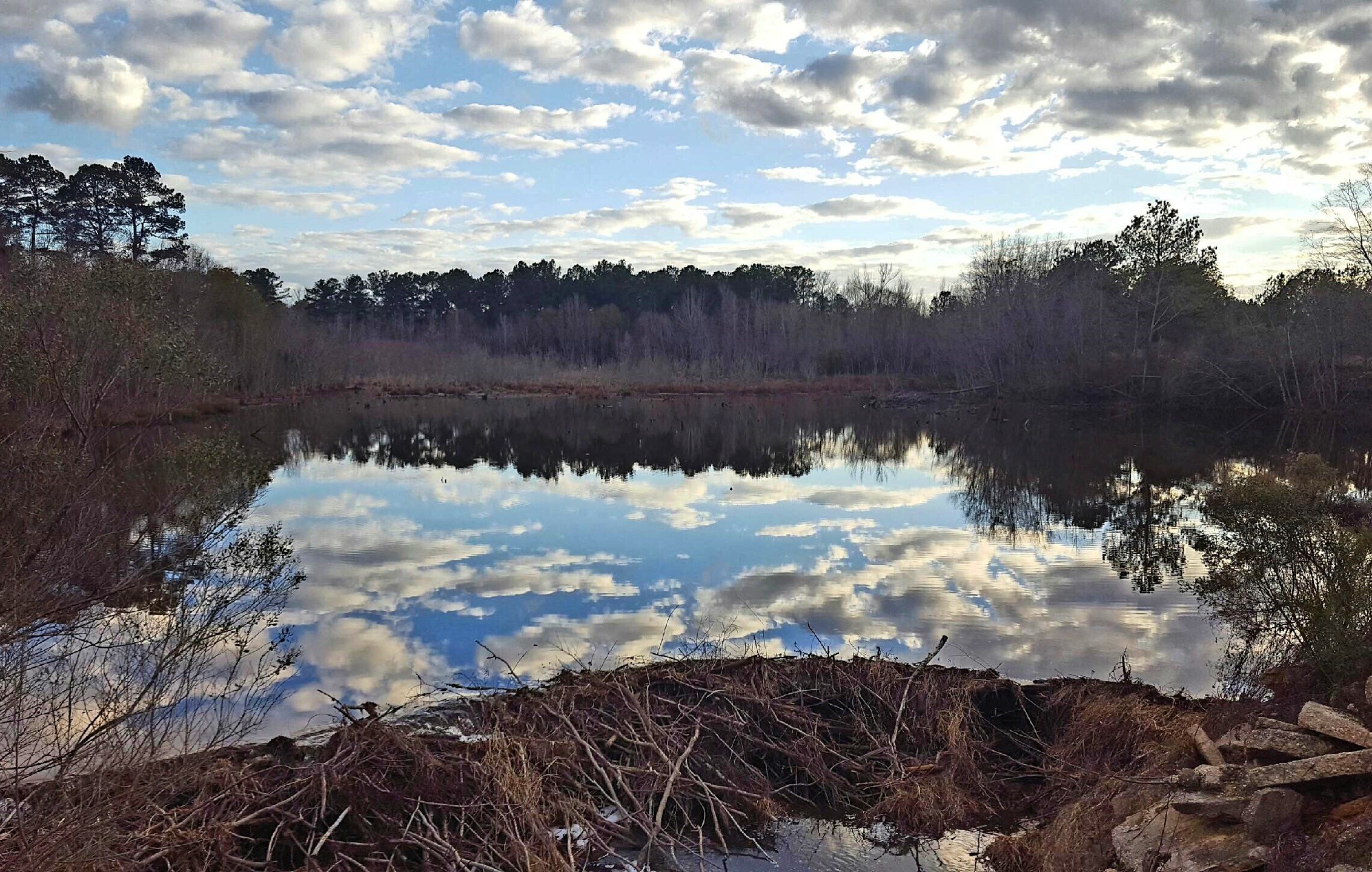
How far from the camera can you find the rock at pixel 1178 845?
4.91 metres

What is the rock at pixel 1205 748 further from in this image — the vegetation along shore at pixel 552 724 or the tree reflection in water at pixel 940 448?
the tree reflection in water at pixel 940 448

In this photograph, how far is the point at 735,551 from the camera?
16.6 meters

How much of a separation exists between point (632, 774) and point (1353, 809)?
469cm

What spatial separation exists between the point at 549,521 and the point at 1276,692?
47.3 ft

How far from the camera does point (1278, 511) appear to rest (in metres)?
8.84

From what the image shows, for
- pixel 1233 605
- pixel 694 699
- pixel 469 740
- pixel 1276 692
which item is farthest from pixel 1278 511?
pixel 469 740

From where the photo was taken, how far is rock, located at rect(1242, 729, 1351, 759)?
553cm

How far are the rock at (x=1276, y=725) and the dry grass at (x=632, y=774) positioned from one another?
25.9 inches

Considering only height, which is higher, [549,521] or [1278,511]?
[1278,511]

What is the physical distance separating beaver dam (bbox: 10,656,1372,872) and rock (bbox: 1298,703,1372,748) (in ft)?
0.89

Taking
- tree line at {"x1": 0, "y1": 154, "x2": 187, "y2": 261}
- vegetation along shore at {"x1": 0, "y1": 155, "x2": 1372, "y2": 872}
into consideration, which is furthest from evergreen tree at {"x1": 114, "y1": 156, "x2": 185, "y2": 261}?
vegetation along shore at {"x1": 0, "y1": 155, "x2": 1372, "y2": 872}

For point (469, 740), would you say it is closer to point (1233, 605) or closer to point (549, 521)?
point (1233, 605)

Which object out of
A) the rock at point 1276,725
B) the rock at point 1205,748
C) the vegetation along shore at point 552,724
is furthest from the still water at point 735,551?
the rock at point 1276,725

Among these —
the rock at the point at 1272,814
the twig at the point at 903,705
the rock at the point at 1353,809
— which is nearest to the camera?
the rock at the point at 1353,809
